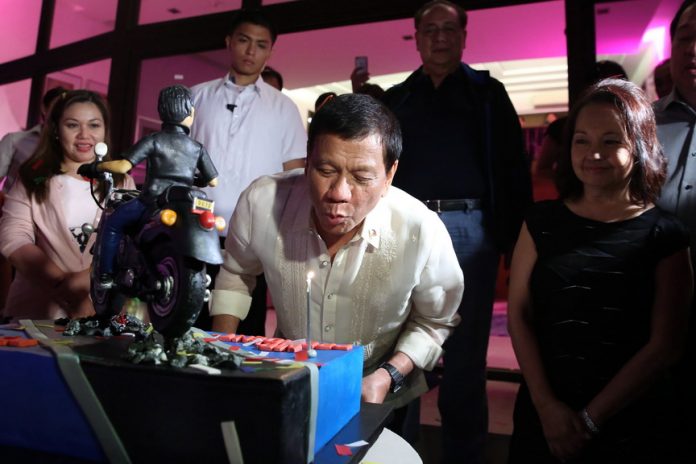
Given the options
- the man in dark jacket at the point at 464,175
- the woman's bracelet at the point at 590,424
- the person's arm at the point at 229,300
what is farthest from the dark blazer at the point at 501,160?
the person's arm at the point at 229,300

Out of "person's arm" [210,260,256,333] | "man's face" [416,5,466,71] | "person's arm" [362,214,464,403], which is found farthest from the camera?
"man's face" [416,5,466,71]

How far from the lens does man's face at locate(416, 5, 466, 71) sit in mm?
2396

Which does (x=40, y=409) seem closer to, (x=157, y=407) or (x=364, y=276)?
(x=157, y=407)

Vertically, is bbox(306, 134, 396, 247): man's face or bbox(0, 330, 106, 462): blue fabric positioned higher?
bbox(306, 134, 396, 247): man's face

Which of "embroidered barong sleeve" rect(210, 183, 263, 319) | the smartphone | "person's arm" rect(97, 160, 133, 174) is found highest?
the smartphone

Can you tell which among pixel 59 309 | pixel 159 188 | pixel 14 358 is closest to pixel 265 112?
pixel 59 309

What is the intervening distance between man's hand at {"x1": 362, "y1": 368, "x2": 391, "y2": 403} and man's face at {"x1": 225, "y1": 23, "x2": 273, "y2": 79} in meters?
1.80

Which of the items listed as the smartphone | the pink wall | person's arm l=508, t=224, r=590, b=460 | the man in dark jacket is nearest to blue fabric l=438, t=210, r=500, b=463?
the man in dark jacket

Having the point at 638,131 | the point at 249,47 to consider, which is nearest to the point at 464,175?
the point at 638,131

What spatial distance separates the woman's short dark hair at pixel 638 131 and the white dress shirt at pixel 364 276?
0.55m

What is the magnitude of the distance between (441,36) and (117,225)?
5.81ft

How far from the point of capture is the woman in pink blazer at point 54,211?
184 cm

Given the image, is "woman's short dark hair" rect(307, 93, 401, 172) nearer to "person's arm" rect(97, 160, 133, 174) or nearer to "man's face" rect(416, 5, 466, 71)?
"person's arm" rect(97, 160, 133, 174)

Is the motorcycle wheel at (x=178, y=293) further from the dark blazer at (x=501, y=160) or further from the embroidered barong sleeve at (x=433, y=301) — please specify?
the dark blazer at (x=501, y=160)
